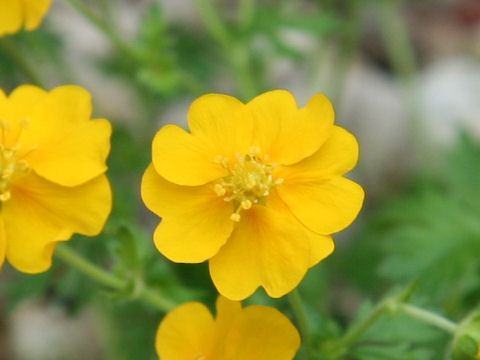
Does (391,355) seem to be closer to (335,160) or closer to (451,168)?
(335,160)

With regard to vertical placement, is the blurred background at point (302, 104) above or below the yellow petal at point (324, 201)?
below

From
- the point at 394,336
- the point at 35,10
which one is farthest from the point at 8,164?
the point at 394,336

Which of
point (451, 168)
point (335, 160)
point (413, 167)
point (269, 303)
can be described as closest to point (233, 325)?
point (335, 160)

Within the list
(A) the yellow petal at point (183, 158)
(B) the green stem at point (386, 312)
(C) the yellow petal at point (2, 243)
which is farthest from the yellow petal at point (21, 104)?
(B) the green stem at point (386, 312)

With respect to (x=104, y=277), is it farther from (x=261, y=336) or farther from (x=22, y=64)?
(x=22, y=64)

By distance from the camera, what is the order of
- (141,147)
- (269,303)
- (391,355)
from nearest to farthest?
1. (391,355)
2. (269,303)
3. (141,147)

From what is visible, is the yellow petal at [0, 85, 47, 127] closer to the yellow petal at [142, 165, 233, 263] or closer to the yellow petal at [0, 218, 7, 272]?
the yellow petal at [0, 218, 7, 272]

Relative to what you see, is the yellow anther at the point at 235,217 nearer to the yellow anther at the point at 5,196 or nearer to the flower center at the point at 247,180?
the flower center at the point at 247,180
